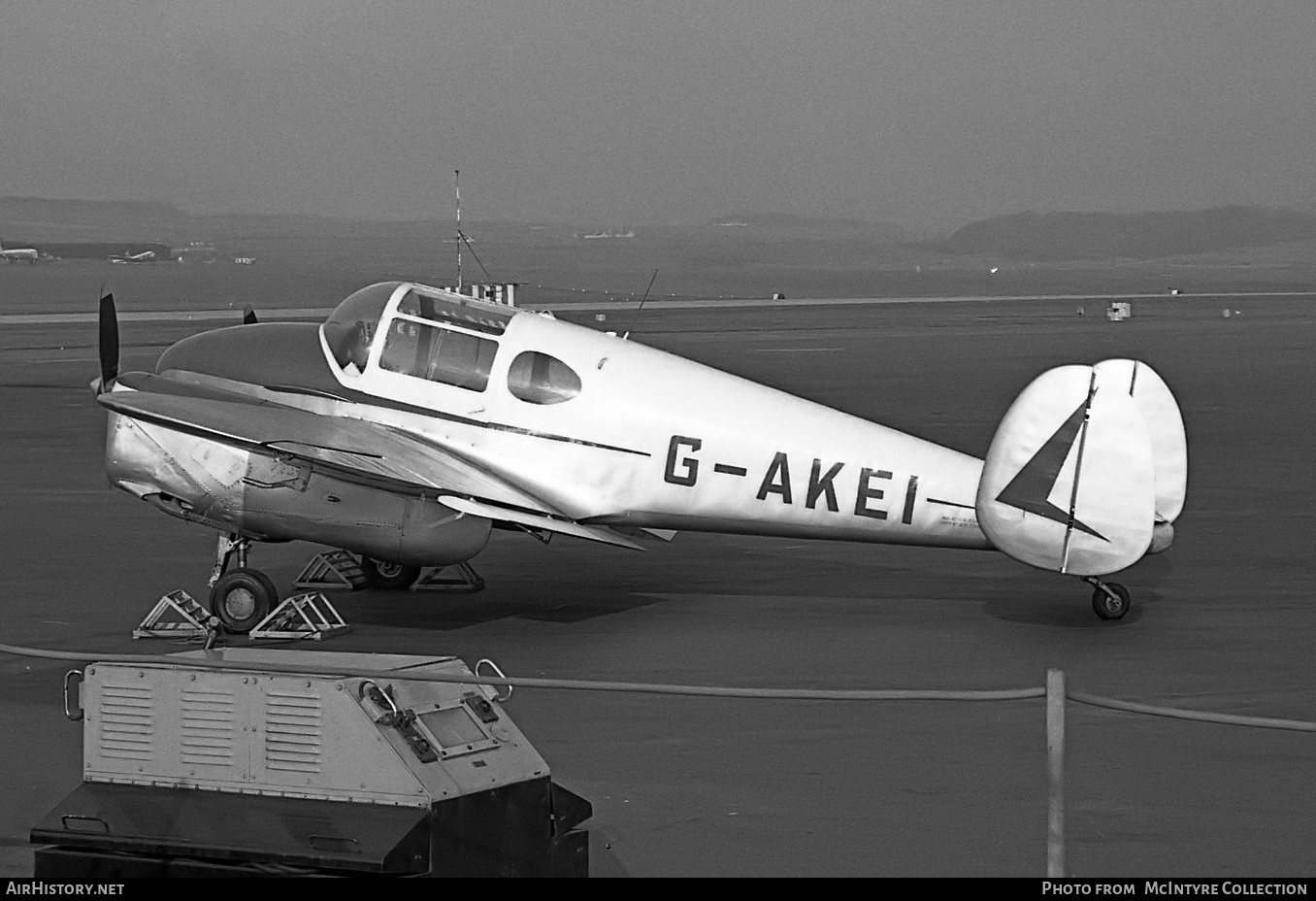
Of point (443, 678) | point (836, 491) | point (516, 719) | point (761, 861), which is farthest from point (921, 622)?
point (443, 678)

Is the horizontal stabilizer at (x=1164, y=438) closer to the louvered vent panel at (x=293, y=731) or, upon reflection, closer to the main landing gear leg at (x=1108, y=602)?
the main landing gear leg at (x=1108, y=602)

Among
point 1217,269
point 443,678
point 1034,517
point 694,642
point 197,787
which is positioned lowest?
point 197,787

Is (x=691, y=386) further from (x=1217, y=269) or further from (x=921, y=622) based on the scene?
(x=1217, y=269)

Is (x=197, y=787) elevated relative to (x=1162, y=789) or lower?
lower

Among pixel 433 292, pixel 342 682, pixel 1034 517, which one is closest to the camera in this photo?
pixel 342 682

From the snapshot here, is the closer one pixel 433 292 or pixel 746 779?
pixel 746 779

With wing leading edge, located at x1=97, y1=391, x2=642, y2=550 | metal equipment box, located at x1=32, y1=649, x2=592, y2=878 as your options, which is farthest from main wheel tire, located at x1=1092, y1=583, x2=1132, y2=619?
metal equipment box, located at x1=32, y1=649, x2=592, y2=878

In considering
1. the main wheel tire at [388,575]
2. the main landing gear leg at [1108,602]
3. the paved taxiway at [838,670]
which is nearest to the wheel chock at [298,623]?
the paved taxiway at [838,670]

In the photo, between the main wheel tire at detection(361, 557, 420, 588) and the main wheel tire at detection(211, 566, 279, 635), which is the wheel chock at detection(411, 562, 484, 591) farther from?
the main wheel tire at detection(211, 566, 279, 635)

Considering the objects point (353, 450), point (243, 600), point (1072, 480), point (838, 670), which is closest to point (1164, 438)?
point (1072, 480)
